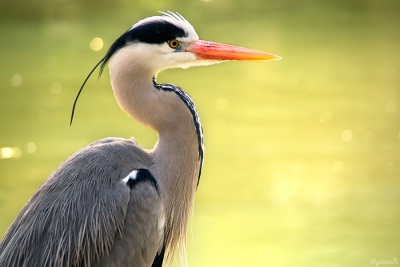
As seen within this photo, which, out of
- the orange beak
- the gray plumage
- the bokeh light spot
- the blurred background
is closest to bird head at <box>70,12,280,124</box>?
the orange beak

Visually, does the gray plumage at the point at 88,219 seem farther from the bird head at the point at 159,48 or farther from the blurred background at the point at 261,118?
the blurred background at the point at 261,118

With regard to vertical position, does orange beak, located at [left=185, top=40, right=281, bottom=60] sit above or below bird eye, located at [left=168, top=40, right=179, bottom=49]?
below

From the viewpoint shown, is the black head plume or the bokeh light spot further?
the bokeh light spot

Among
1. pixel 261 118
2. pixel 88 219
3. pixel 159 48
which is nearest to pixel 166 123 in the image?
pixel 159 48

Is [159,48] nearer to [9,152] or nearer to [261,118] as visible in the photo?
[9,152]

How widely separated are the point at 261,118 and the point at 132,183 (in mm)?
3138

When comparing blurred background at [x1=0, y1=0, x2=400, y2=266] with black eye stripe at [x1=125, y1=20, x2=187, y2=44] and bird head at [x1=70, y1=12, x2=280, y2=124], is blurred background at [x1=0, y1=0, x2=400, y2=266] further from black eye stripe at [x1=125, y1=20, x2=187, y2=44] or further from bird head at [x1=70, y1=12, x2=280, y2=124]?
black eye stripe at [x1=125, y1=20, x2=187, y2=44]

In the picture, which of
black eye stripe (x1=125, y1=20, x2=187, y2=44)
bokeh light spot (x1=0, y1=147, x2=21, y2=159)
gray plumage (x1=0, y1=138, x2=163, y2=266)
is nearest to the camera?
gray plumage (x1=0, y1=138, x2=163, y2=266)

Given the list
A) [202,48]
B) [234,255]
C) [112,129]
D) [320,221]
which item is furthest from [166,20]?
[112,129]

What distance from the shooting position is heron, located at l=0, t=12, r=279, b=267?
2.69m

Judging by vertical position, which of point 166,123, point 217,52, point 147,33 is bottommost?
point 166,123

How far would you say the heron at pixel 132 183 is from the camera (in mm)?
2688

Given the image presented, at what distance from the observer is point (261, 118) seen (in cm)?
582

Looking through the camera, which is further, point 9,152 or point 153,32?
point 9,152
